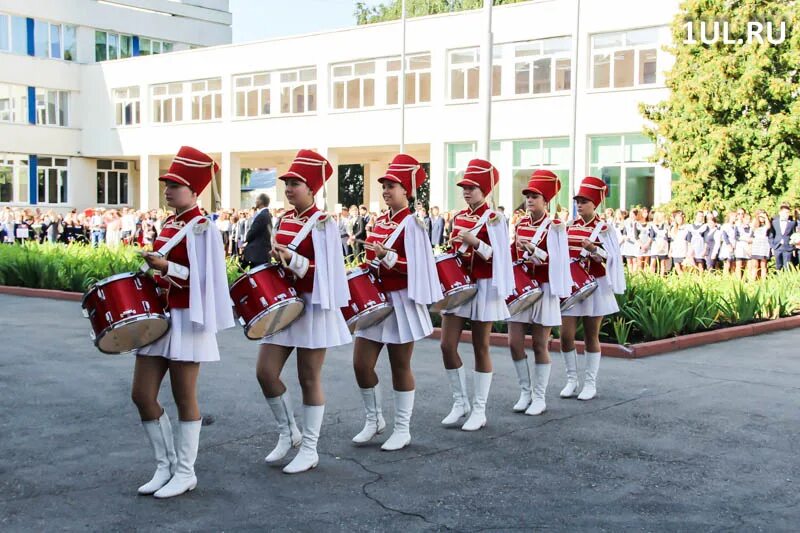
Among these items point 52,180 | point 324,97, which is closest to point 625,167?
point 324,97

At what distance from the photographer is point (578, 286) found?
8.78 metres

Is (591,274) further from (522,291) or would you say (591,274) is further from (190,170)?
(190,170)

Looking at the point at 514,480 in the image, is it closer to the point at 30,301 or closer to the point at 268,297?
the point at 268,297

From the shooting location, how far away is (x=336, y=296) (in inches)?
250

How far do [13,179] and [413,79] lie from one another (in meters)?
23.0

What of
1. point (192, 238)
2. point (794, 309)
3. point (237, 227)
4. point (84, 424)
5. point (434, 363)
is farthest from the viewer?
point (237, 227)

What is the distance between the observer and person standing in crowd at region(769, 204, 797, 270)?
2147 cm

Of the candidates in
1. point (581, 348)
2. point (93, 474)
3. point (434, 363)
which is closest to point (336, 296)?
point (93, 474)

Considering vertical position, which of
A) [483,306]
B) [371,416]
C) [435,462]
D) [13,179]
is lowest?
[435,462]

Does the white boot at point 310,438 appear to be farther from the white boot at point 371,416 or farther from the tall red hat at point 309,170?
the tall red hat at point 309,170

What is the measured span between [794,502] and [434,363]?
18.7 ft

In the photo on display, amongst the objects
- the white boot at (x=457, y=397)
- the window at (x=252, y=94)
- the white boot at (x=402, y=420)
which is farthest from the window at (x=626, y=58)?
the white boot at (x=402, y=420)

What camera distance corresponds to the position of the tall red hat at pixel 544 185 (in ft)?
28.2

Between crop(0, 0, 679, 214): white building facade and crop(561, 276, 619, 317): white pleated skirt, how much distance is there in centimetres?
2141
